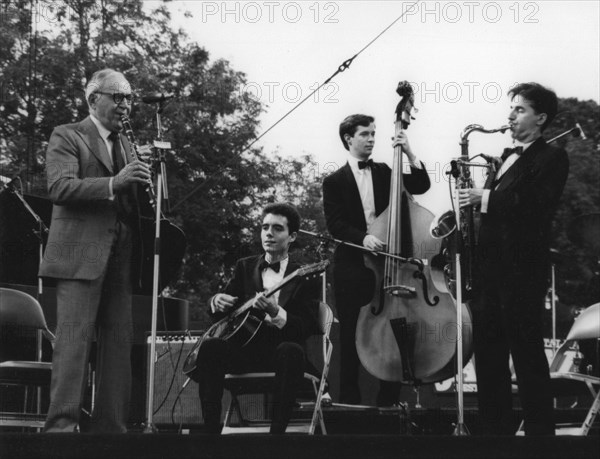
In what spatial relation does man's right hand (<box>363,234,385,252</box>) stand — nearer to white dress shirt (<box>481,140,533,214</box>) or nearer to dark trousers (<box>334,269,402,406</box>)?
dark trousers (<box>334,269,402,406</box>)

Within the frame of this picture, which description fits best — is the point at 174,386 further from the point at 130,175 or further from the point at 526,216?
the point at 526,216

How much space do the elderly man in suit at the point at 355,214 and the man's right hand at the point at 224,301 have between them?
71cm

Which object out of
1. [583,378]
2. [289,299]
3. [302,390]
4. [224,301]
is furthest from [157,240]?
[583,378]

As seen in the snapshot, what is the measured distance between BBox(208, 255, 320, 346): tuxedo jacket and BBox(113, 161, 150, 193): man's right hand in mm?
978

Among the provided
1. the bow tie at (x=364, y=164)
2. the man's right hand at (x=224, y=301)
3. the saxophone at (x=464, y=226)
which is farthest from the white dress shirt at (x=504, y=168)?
the man's right hand at (x=224, y=301)

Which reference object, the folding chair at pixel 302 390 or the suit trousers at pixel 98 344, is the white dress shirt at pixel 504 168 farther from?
the suit trousers at pixel 98 344

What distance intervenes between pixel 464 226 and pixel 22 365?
2315 millimetres

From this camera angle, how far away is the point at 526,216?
173 inches

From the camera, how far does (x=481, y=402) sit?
4383 millimetres

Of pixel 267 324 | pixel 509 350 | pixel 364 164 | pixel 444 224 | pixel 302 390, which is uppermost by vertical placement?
pixel 364 164

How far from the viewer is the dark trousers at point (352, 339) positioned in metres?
5.15

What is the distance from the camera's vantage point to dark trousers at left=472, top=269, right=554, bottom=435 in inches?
163

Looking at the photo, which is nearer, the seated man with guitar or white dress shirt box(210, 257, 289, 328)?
the seated man with guitar

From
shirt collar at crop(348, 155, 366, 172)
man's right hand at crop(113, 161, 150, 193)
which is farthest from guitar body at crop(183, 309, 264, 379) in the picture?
shirt collar at crop(348, 155, 366, 172)
